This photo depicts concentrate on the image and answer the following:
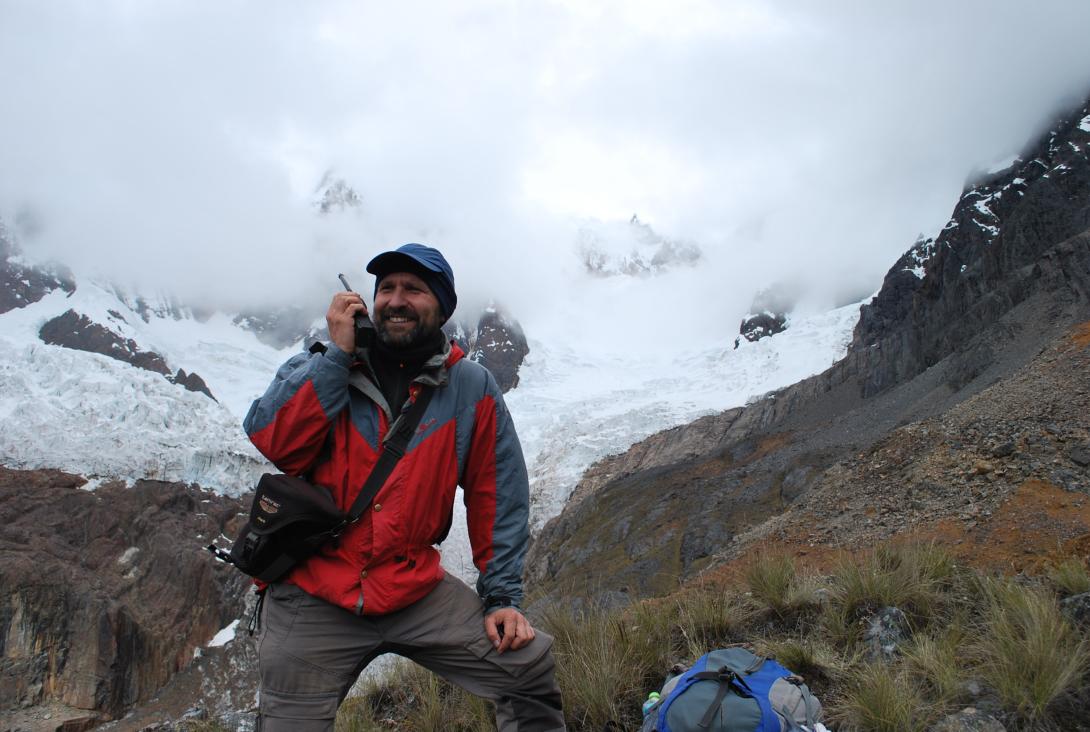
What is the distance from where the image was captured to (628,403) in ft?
275

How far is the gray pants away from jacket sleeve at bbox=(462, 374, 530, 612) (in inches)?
7.7

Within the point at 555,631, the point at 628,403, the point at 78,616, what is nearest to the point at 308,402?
the point at 555,631

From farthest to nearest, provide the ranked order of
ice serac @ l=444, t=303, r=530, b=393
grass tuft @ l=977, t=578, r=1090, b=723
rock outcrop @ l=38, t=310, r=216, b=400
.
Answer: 1. ice serac @ l=444, t=303, r=530, b=393
2. rock outcrop @ l=38, t=310, r=216, b=400
3. grass tuft @ l=977, t=578, r=1090, b=723

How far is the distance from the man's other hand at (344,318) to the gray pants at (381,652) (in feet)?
3.18

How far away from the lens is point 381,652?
2582mm

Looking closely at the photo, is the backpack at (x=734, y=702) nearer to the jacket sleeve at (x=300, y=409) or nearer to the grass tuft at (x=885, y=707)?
the grass tuft at (x=885, y=707)

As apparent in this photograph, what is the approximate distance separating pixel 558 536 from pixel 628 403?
47.0 metres

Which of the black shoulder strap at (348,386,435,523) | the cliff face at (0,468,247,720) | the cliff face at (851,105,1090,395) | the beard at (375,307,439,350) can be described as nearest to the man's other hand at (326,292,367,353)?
the beard at (375,307,439,350)

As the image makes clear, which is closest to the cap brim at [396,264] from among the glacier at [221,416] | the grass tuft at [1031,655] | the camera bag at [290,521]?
the camera bag at [290,521]

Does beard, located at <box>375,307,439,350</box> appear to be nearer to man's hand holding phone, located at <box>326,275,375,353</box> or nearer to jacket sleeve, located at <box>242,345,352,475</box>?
man's hand holding phone, located at <box>326,275,375,353</box>

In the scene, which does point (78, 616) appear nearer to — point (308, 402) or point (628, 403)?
point (628, 403)

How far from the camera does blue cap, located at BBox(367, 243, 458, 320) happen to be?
275cm

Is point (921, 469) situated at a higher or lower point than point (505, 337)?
lower

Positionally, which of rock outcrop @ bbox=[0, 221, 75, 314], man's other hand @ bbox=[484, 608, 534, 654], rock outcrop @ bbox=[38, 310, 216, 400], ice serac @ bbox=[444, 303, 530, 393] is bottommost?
man's other hand @ bbox=[484, 608, 534, 654]
